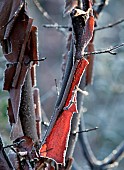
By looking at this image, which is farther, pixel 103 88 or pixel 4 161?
pixel 103 88

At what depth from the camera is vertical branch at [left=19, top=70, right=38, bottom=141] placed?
0.88 meters

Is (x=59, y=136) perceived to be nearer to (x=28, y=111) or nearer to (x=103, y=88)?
(x=28, y=111)

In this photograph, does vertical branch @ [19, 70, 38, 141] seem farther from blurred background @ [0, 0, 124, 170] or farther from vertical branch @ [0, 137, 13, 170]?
blurred background @ [0, 0, 124, 170]

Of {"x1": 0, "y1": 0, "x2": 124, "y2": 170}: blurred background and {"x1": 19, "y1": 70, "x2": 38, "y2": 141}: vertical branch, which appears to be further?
{"x1": 0, "y1": 0, "x2": 124, "y2": 170}: blurred background

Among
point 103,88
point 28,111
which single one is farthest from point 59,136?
point 103,88

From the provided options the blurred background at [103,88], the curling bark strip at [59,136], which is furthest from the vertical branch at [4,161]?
the blurred background at [103,88]

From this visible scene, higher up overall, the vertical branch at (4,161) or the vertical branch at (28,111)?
the vertical branch at (28,111)

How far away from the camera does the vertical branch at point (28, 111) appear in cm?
88

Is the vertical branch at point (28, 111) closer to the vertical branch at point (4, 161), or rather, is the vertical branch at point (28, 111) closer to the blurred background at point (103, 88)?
the vertical branch at point (4, 161)

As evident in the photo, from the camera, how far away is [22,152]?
2.80ft

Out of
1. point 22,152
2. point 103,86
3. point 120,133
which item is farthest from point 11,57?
point 120,133

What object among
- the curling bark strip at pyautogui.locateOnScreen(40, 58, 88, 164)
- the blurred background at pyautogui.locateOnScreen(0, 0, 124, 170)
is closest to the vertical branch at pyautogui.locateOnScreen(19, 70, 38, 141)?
the curling bark strip at pyautogui.locateOnScreen(40, 58, 88, 164)

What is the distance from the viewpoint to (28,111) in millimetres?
888

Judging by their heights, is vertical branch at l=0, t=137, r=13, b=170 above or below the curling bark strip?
below
